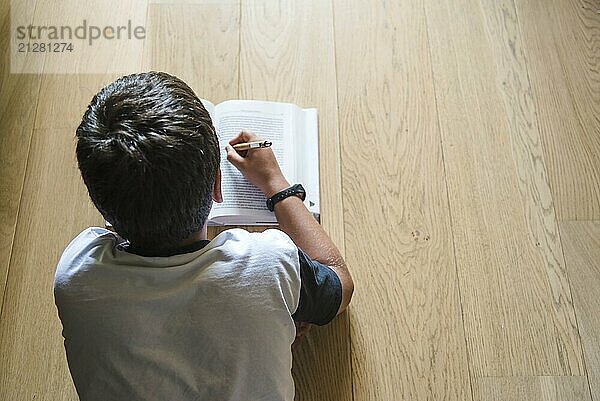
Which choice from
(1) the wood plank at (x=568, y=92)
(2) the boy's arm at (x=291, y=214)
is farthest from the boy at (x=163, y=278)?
(1) the wood plank at (x=568, y=92)

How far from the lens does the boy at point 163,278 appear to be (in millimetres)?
721

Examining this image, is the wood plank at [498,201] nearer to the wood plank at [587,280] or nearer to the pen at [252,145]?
the wood plank at [587,280]

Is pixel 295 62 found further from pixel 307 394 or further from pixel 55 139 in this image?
pixel 307 394

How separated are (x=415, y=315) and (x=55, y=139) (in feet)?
2.37

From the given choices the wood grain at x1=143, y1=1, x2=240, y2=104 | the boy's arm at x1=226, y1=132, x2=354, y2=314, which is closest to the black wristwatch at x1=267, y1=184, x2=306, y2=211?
the boy's arm at x1=226, y1=132, x2=354, y2=314

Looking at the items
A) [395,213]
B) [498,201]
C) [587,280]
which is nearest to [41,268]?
[395,213]

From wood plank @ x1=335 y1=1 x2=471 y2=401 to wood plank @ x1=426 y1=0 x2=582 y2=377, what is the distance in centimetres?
3

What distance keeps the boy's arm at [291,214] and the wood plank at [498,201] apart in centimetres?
23

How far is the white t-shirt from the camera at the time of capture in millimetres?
747

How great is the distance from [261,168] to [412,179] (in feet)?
0.93

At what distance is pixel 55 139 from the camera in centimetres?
125

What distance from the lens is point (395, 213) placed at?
46.9 inches

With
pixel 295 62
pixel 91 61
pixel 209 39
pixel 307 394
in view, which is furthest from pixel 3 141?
pixel 307 394

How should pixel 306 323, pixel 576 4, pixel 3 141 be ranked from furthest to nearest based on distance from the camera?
pixel 576 4 → pixel 3 141 → pixel 306 323
